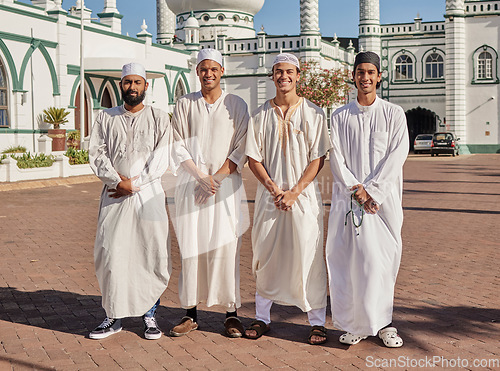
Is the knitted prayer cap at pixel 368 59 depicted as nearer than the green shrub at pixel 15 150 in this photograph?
Yes

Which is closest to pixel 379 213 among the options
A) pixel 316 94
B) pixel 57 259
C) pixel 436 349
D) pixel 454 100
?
pixel 436 349

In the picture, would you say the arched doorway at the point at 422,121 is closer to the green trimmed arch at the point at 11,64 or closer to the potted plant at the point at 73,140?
the potted plant at the point at 73,140

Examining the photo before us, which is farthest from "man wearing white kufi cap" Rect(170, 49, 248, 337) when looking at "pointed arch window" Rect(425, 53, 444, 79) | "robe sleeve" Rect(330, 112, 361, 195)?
"pointed arch window" Rect(425, 53, 444, 79)

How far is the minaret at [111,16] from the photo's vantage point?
33688 millimetres

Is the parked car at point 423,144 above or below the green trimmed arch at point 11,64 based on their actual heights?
below

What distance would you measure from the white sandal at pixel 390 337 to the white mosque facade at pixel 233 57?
877 inches

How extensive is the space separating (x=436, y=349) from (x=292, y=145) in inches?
77.2

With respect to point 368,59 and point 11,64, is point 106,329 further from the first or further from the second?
point 11,64

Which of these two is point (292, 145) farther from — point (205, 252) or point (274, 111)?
point (205, 252)

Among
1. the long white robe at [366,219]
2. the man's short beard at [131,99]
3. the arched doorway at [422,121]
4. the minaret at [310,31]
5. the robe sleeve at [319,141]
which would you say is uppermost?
the minaret at [310,31]

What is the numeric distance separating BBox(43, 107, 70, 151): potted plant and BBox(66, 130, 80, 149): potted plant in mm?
690

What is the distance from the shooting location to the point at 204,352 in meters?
5.39

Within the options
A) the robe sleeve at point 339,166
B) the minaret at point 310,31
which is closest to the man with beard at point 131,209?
the robe sleeve at point 339,166

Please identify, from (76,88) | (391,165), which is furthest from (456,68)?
(391,165)
